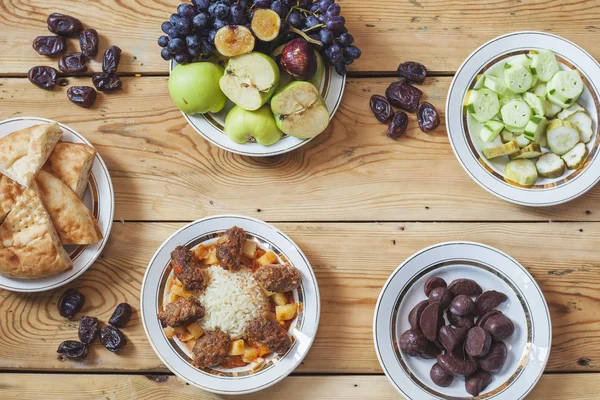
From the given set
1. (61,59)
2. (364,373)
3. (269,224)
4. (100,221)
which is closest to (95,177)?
(100,221)

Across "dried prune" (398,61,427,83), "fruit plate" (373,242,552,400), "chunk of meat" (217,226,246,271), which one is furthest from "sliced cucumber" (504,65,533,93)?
"chunk of meat" (217,226,246,271)

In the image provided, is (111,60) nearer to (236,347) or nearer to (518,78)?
(236,347)

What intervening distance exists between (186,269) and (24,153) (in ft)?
1.79

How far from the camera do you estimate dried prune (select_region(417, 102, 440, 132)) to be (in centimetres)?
180

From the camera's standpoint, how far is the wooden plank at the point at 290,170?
1.83m

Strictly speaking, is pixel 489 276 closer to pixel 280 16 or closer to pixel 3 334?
pixel 280 16

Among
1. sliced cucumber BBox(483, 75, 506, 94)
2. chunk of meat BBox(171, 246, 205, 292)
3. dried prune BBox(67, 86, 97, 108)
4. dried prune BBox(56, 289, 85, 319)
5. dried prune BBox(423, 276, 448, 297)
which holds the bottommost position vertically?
dried prune BBox(56, 289, 85, 319)

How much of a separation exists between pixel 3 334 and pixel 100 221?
1.56 ft

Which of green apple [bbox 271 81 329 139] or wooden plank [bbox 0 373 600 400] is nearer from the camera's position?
green apple [bbox 271 81 329 139]

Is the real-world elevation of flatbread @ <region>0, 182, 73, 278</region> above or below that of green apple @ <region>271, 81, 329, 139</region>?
below

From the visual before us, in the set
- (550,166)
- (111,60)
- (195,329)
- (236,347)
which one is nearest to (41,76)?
(111,60)

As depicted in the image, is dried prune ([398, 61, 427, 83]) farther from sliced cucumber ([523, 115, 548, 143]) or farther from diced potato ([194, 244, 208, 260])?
diced potato ([194, 244, 208, 260])

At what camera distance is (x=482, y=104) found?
5.74 ft

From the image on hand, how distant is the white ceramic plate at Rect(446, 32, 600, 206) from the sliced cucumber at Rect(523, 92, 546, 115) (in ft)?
0.40
